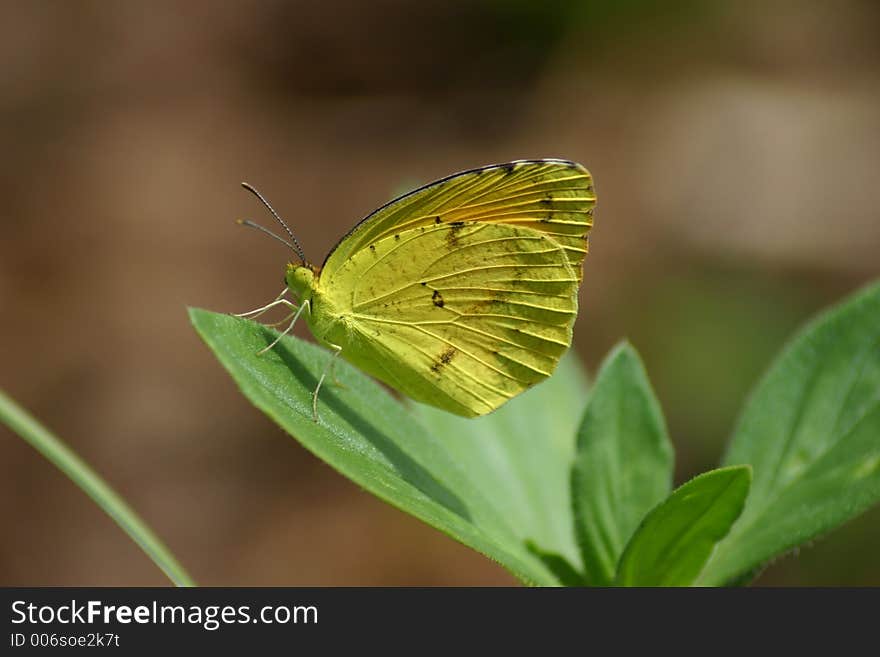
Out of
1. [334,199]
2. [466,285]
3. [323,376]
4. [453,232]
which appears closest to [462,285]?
[466,285]

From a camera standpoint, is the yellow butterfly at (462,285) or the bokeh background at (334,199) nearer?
the yellow butterfly at (462,285)

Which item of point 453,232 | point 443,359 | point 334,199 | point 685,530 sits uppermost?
point 334,199

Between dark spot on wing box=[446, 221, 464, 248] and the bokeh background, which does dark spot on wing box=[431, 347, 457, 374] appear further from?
the bokeh background

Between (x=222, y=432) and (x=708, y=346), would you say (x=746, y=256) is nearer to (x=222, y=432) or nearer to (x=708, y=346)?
(x=708, y=346)

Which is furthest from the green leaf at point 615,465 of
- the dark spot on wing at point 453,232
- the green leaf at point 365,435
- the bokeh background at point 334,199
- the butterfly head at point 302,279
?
the bokeh background at point 334,199

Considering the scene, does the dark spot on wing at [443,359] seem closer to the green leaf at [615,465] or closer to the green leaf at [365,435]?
the green leaf at [365,435]

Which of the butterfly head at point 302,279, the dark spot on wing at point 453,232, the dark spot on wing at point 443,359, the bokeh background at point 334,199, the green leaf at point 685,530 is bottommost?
the green leaf at point 685,530

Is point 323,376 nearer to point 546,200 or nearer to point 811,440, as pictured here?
point 546,200
